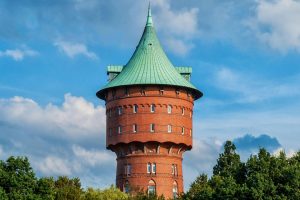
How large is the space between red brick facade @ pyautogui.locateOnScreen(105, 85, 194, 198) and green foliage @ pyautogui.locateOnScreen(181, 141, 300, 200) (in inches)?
865

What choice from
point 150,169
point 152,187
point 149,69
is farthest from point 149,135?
point 149,69

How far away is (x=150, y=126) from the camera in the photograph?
82.4 meters

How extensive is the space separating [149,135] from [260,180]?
2868 cm

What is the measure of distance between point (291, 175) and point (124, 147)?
31498 millimetres

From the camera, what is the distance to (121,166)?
85.1 meters

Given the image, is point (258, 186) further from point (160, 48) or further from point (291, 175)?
point (160, 48)

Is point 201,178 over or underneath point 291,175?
over

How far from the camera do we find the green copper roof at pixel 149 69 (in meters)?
83.8

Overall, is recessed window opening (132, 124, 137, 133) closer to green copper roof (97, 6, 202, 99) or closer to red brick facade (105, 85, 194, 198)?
red brick facade (105, 85, 194, 198)

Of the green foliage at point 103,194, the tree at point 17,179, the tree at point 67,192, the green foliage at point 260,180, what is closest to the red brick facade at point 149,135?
the green foliage at point 103,194

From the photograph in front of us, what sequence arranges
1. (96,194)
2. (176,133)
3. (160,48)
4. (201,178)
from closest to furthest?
1. (96,194)
2. (201,178)
3. (176,133)
4. (160,48)

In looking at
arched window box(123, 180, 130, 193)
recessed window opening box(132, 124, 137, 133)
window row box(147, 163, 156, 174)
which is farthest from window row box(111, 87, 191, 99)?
arched window box(123, 180, 130, 193)

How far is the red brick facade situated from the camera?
82.5 meters

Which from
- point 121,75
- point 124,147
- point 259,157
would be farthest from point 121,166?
point 259,157
